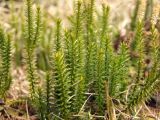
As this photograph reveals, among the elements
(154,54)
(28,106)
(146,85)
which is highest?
(154,54)

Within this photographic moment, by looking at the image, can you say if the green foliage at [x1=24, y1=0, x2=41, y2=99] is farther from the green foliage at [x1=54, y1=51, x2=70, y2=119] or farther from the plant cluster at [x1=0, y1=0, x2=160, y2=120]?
the green foliage at [x1=54, y1=51, x2=70, y2=119]

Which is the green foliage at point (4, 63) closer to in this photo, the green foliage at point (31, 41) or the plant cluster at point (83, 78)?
the plant cluster at point (83, 78)

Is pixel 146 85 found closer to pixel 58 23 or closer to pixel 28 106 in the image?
pixel 58 23

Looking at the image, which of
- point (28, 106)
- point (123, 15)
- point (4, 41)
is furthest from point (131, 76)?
point (123, 15)

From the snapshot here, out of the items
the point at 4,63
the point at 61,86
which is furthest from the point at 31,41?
the point at 61,86

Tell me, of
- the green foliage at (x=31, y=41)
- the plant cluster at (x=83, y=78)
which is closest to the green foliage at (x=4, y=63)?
the plant cluster at (x=83, y=78)

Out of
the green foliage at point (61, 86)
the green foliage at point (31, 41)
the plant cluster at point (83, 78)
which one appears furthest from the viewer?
the green foliage at point (31, 41)

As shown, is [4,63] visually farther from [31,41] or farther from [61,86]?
[61,86]

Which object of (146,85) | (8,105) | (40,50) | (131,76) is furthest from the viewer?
(40,50)
